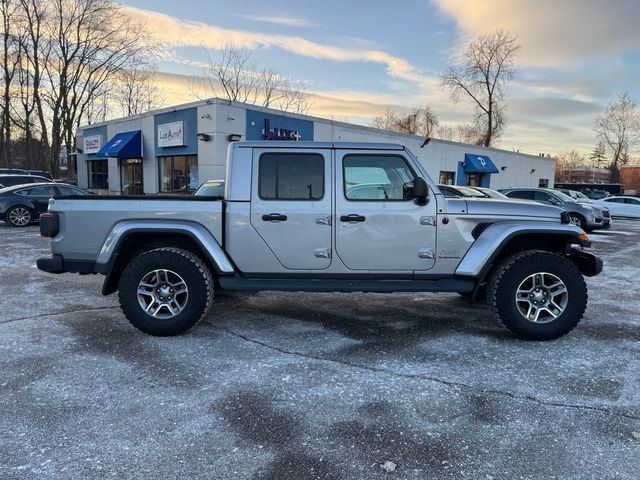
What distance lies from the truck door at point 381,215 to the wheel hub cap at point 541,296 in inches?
38.4

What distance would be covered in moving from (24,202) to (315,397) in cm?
1452

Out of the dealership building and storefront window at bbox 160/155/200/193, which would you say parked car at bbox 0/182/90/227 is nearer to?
storefront window at bbox 160/155/200/193

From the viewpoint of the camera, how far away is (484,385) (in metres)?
3.68

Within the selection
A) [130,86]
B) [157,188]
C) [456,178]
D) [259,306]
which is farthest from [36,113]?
[259,306]

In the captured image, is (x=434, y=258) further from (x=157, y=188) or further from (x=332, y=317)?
(x=157, y=188)

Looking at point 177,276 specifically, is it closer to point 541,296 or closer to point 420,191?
point 420,191

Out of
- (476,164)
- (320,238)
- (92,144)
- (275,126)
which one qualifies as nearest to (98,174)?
(92,144)

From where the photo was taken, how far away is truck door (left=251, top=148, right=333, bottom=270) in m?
4.64

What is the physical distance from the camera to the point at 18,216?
567 inches

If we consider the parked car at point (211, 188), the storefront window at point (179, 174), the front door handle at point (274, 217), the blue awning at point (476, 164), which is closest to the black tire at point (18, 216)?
the storefront window at point (179, 174)

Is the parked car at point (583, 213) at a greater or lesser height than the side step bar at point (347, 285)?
greater

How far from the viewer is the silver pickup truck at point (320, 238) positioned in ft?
15.1

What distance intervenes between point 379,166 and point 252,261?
162cm

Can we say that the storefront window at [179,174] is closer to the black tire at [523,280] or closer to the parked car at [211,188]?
the parked car at [211,188]
